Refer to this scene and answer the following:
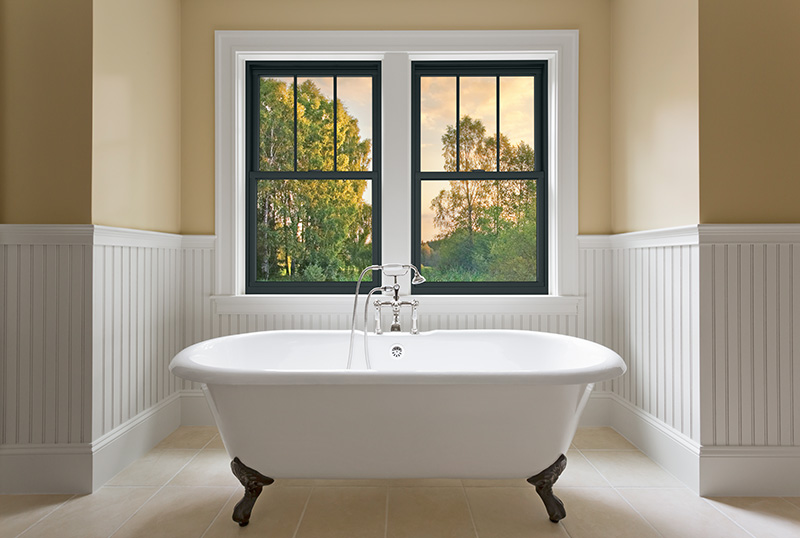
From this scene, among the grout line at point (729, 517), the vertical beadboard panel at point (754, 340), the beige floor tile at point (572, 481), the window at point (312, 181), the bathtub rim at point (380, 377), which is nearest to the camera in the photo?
the bathtub rim at point (380, 377)

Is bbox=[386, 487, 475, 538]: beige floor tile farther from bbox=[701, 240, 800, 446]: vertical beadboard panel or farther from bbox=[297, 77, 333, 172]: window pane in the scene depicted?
bbox=[297, 77, 333, 172]: window pane

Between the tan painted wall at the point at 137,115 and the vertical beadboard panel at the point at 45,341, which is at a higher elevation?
the tan painted wall at the point at 137,115

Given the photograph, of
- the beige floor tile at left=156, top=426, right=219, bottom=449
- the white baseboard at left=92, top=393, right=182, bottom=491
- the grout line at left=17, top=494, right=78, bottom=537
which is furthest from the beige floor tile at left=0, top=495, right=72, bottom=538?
the beige floor tile at left=156, top=426, right=219, bottom=449

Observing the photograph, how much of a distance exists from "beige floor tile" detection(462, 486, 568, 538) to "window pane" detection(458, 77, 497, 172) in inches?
72.0

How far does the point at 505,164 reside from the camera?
117 inches

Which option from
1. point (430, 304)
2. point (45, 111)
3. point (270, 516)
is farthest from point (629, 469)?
point (45, 111)

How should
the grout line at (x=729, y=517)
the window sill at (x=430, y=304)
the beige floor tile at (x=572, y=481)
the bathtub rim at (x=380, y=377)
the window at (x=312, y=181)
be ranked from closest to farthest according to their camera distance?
the bathtub rim at (x=380, y=377) → the grout line at (x=729, y=517) → the beige floor tile at (x=572, y=481) → the window sill at (x=430, y=304) → the window at (x=312, y=181)

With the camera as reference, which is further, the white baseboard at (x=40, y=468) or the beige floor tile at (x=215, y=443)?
the beige floor tile at (x=215, y=443)

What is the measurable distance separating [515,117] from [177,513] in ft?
8.81

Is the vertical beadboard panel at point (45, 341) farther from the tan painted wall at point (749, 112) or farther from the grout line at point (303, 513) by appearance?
the tan painted wall at point (749, 112)

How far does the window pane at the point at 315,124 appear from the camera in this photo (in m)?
2.97

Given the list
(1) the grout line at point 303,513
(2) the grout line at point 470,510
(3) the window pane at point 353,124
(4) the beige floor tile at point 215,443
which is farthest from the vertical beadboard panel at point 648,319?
(4) the beige floor tile at point 215,443

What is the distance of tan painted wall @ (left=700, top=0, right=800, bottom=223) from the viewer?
1959 millimetres

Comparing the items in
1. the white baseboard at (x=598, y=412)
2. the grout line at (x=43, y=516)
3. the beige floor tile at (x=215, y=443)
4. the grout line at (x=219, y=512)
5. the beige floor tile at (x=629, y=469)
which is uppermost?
the white baseboard at (x=598, y=412)
